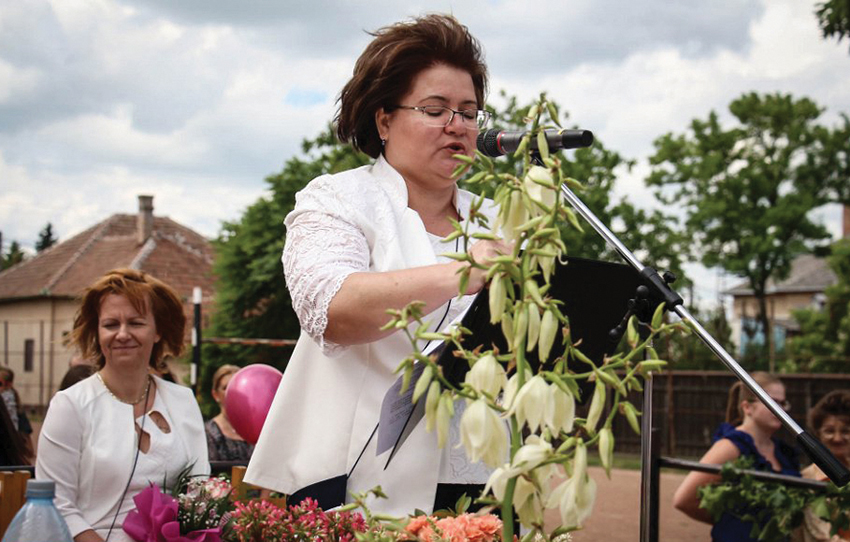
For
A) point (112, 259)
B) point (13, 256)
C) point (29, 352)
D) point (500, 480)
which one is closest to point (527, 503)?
point (500, 480)

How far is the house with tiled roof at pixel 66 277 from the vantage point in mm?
33281

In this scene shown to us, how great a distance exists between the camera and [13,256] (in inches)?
2384

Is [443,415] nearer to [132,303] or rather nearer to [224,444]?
[132,303]

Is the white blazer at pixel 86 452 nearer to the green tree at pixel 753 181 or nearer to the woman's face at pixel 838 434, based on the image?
the woman's face at pixel 838 434

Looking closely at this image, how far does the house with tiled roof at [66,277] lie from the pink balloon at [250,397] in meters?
27.4

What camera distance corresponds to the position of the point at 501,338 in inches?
61.4

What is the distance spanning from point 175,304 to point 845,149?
33645mm

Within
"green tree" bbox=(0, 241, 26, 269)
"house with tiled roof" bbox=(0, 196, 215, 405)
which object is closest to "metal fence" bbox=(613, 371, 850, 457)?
"house with tiled roof" bbox=(0, 196, 215, 405)

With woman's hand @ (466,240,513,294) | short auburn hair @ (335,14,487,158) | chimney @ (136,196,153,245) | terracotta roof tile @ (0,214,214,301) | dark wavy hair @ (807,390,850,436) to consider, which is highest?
chimney @ (136,196,153,245)

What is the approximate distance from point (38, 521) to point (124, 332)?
177 cm

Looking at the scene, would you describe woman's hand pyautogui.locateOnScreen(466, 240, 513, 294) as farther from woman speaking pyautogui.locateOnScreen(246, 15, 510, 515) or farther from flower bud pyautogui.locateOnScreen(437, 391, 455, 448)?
flower bud pyautogui.locateOnScreen(437, 391, 455, 448)

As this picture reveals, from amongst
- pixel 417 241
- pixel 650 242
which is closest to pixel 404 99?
pixel 417 241

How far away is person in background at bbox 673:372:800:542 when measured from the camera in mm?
4785

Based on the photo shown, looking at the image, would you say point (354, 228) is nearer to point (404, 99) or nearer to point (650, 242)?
point (404, 99)
